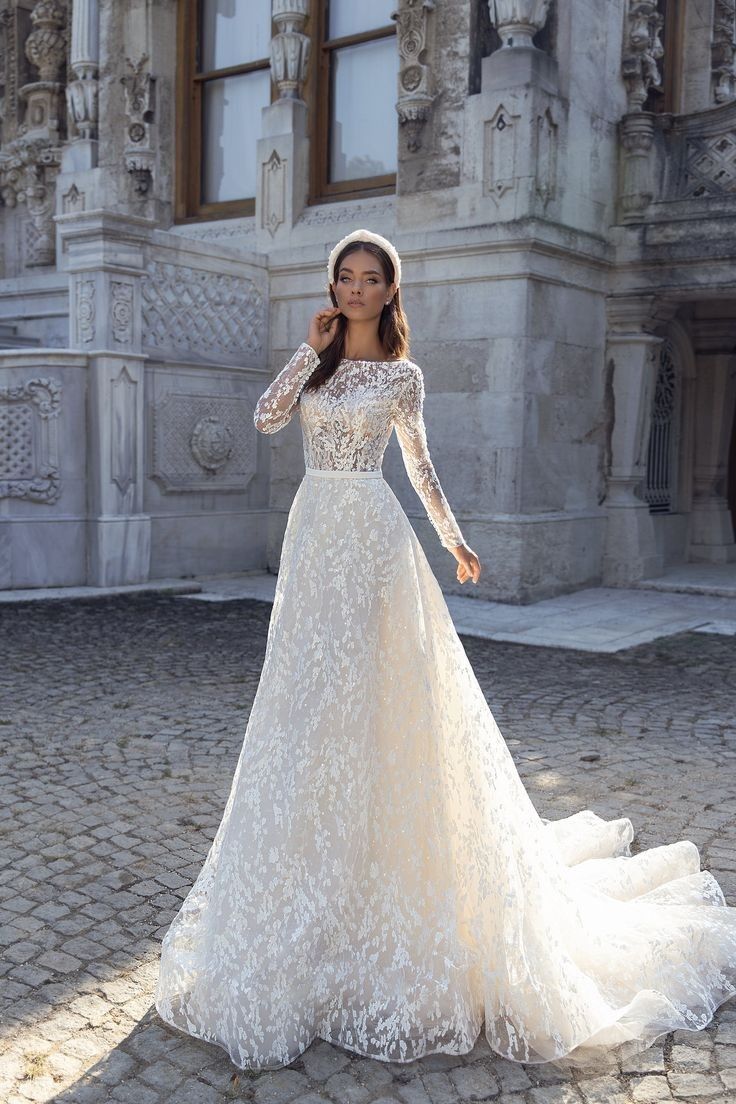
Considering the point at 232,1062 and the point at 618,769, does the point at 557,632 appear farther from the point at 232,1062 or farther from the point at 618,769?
the point at 232,1062

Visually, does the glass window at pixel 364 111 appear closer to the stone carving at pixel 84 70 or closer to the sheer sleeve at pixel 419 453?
the stone carving at pixel 84 70

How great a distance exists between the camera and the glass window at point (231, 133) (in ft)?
38.0

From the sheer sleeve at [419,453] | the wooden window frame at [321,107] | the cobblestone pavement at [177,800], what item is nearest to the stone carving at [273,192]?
the wooden window frame at [321,107]

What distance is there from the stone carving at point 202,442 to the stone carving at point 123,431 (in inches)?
11.4

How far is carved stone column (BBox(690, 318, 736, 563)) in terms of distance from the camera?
1106cm

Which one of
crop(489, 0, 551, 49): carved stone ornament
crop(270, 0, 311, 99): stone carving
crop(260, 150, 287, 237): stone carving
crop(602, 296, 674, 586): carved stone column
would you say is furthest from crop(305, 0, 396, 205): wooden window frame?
crop(602, 296, 674, 586): carved stone column

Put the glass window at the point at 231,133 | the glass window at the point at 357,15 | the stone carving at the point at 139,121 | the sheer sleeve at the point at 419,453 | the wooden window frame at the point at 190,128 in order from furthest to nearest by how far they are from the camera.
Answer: the stone carving at the point at 139,121 < the wooden window frame at the point at 190,128 < the glass window at the point at 231,133 < the glass window at the point at 357,15 < the sheer sleeve at the point at 419,453

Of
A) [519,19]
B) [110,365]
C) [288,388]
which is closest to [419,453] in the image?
[288,388]

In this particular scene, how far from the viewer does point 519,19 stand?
28.9ft

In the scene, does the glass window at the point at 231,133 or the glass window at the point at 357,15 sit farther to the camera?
the glass window at the point at 231,133

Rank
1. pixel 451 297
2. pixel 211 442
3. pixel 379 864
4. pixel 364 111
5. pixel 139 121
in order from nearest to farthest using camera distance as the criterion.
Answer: pixel 379 864, pixel 451 297, pixel 211 442, pixel 364 111, pixel 139 121

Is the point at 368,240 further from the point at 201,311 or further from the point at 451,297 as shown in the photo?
the point at 201,311

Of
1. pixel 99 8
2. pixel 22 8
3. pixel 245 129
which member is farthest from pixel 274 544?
pixel 22 8

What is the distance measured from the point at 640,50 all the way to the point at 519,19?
1569mm
